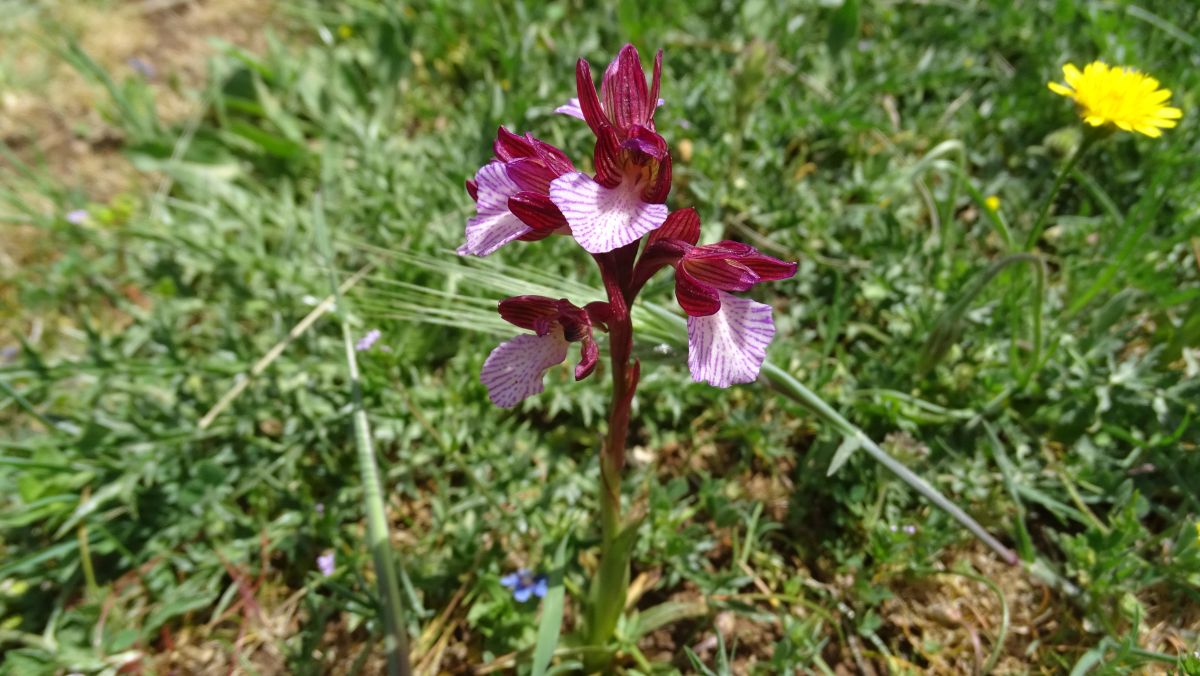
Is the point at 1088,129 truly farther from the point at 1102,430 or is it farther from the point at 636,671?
the point at 636,671

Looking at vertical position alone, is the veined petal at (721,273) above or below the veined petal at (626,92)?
below

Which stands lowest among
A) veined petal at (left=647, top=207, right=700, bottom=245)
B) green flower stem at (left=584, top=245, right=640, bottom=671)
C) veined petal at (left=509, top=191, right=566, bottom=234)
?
green flower stem at (left=584, top=245, right=640, bottom=671)

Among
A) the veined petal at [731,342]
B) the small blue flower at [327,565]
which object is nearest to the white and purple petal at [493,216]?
the veined petal at [731,342]

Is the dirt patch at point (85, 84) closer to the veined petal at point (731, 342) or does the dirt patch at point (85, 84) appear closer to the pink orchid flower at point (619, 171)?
the pink orchid flower at point (619, 171)

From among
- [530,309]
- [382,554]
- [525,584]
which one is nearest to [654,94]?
[530,309]

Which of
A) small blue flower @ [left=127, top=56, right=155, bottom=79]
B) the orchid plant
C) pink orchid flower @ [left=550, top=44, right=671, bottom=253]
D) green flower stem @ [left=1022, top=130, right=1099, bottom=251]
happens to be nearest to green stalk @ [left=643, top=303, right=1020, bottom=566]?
the orchid plant

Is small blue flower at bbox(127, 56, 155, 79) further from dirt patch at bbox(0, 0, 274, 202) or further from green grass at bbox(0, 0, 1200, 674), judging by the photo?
green grass at bbox(0, 0, 1200, 674)
